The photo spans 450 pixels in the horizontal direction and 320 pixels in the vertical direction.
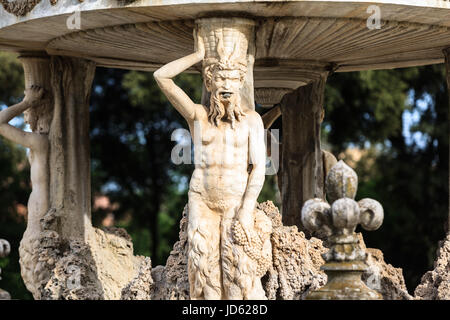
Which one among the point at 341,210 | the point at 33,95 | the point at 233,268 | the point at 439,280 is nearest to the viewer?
the point at 341,210

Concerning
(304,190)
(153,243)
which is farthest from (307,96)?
(153,243)

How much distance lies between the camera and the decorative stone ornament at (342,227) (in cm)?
847

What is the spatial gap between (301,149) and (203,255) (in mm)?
3832

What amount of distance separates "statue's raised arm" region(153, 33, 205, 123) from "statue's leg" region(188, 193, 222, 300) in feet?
2.96

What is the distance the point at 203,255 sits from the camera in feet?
31.2

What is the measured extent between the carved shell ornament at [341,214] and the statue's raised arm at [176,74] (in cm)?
171

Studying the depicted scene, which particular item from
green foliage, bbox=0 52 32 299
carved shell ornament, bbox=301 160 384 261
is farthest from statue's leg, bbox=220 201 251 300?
green foliage, bbox=0 52 32 299

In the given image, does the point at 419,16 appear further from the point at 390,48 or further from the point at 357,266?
the point at 357,266

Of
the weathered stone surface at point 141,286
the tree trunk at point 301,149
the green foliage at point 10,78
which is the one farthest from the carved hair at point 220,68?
the green foliage at point 10,78

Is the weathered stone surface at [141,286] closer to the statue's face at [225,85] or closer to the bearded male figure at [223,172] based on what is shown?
the bearded male figure at [223,172]

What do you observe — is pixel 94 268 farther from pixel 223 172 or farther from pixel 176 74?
pixel 176 74

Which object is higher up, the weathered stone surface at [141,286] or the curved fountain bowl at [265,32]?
the curved fountain bowl at [265,32]

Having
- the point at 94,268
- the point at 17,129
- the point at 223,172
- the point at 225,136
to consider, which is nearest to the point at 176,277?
the point at 223,172

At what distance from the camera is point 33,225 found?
11828 mm
